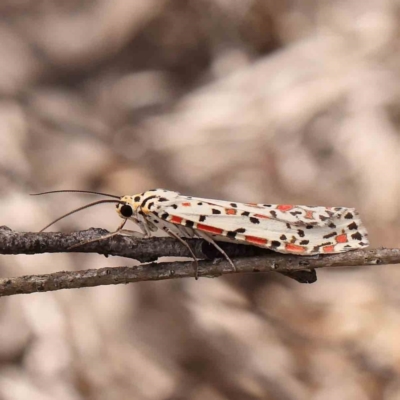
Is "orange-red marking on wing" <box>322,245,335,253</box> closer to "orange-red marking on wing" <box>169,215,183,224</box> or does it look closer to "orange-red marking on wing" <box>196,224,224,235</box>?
"orange-red marking on wing" <box>196,224,224,235</box>

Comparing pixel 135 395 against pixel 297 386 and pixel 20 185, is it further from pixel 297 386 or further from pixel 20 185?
pixel 20 185

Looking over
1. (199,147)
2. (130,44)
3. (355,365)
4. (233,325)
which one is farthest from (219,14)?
(355,365)

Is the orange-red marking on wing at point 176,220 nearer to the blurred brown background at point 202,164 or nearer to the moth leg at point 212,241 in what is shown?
the moth leg at point 212,241

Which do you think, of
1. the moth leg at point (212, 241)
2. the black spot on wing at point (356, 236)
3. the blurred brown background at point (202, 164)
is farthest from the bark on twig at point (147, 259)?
the blurred brown background at point (202, 164)

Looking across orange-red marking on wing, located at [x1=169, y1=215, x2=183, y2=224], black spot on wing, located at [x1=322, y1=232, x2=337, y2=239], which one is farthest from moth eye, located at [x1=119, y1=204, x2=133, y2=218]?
black spot on wing, located at [x1=322, y1=232, x2=337, y2=239]

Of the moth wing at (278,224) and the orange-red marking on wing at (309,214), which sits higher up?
the orange-red marking on wing at (309,214)

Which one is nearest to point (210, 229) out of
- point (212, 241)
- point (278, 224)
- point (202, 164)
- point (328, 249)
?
point (212, 241)
